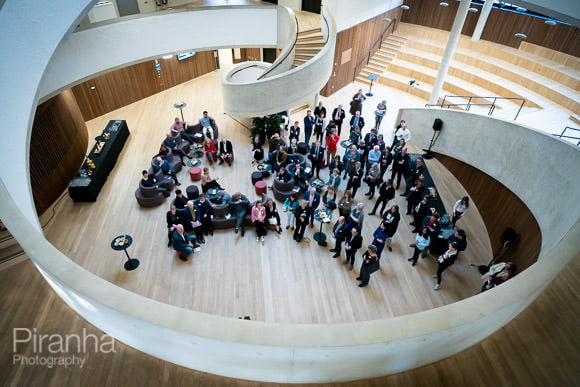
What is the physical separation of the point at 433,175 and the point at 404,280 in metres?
4.62

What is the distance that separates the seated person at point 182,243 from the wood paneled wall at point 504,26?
1575 cm

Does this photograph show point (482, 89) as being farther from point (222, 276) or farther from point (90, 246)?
point (90, 246)

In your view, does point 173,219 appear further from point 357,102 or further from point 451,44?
point 451,44

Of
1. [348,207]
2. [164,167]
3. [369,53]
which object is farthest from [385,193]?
[369,53]

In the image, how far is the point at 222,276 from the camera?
23.9ft

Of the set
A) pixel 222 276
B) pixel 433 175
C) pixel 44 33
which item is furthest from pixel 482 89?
pixel 44 33

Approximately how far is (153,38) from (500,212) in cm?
1197

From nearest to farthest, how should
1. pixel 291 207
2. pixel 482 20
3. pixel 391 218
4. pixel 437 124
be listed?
pixel 391 218
pixel 291 207
pixel 437 124
pixel 482 20

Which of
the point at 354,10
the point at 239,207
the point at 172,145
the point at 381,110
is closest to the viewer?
the point at 239,207

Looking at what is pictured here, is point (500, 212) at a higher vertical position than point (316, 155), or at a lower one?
lower

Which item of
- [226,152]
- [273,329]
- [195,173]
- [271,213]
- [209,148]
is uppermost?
[273,329]

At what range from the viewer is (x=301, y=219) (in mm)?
7664

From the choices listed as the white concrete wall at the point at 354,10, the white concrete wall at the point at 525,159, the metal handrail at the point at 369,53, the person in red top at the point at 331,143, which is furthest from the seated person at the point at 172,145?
the metal handrail at the point at 369,53

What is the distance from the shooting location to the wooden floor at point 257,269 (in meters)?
6.71
